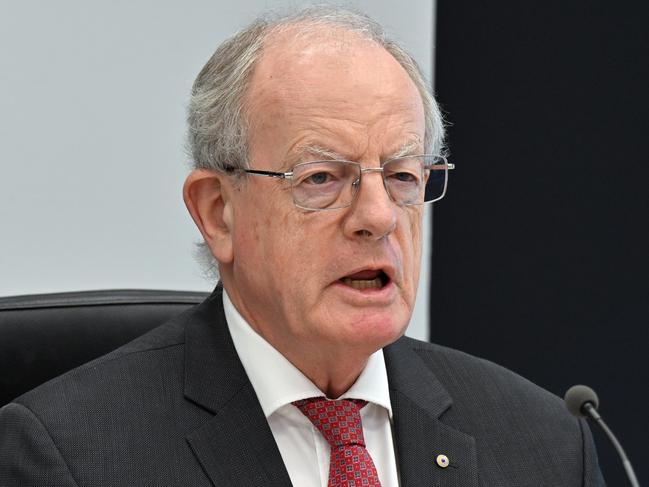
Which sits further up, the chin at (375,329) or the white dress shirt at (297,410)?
the chin at (375,329)

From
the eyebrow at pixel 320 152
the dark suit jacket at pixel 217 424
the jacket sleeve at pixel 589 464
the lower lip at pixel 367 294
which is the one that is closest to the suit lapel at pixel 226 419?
the dark suit jacket at pixel 217 424

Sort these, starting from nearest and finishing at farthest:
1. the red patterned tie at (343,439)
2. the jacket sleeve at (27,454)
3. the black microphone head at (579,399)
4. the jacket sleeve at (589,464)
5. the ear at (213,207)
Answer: the black microphone head at (579,399) < the jacket sleeve at (27,454) < the red patterned tie at (343,439) < the ear at (213,207) < the jacket sleeve at (589,464)

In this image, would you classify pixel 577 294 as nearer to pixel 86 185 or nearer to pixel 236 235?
pixel 86 185

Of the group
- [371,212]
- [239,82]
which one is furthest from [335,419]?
[239,82]

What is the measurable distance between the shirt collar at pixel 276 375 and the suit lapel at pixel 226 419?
2 cm

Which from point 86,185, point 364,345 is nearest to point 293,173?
point 364,345

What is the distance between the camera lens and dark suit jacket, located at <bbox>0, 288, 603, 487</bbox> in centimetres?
173

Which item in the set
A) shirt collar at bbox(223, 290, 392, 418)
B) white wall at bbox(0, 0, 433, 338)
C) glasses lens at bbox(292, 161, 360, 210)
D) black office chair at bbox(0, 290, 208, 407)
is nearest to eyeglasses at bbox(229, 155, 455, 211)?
glasses lens at bbox(292, 161, 360, 210)

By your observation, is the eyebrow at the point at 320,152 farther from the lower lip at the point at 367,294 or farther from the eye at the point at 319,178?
the lower lip at the point at 367,294

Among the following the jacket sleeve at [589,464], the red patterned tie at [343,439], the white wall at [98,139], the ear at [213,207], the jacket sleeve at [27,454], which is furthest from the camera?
the white wall at [98,139]

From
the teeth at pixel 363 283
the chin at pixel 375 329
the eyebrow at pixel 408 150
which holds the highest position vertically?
the eyebrow at pixel 408 150

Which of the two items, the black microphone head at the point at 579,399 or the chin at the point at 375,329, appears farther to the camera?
the chin at the point at 375,329

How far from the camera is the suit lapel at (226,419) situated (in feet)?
5.76

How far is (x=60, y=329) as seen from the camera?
1998mm
